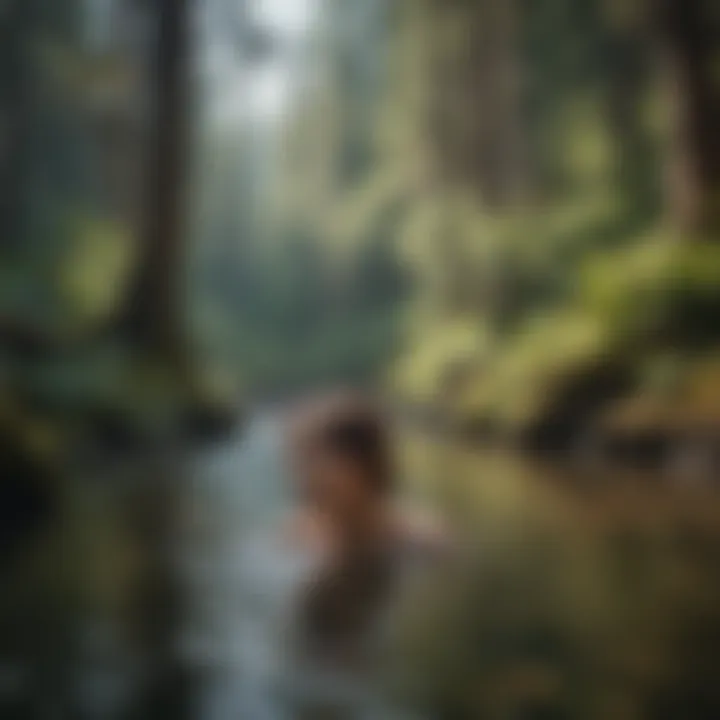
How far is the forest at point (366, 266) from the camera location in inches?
69.9

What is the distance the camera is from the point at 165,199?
1936mm

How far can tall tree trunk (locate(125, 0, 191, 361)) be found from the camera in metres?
1.92

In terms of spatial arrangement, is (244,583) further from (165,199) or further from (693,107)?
(693,107)

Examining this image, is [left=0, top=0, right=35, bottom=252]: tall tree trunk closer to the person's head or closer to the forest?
the forest

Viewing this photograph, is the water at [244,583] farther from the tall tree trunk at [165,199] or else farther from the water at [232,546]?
the tall tree trunk at [165,199]

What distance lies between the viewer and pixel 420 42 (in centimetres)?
192

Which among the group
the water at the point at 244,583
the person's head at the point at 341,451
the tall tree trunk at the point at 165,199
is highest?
the tall tree trunk at the point at 165,199

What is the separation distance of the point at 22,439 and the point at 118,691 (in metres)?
0.43

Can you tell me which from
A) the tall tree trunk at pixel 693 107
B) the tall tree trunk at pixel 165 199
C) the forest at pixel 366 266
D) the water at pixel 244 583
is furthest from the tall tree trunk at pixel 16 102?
the tall tree trunk at pixel 693 107

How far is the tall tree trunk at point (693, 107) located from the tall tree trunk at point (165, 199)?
2.39 ft

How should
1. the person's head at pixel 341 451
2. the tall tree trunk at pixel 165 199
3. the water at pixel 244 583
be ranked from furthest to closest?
the tall tree trunk at pixel 165 199 → the person's head at pixel 341 451 → the water at pixel 244 583

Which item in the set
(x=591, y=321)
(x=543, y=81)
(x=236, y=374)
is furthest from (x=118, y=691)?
(x=543, y=81)

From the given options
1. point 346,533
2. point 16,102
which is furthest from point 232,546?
point 16,102

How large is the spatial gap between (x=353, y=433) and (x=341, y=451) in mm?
30
